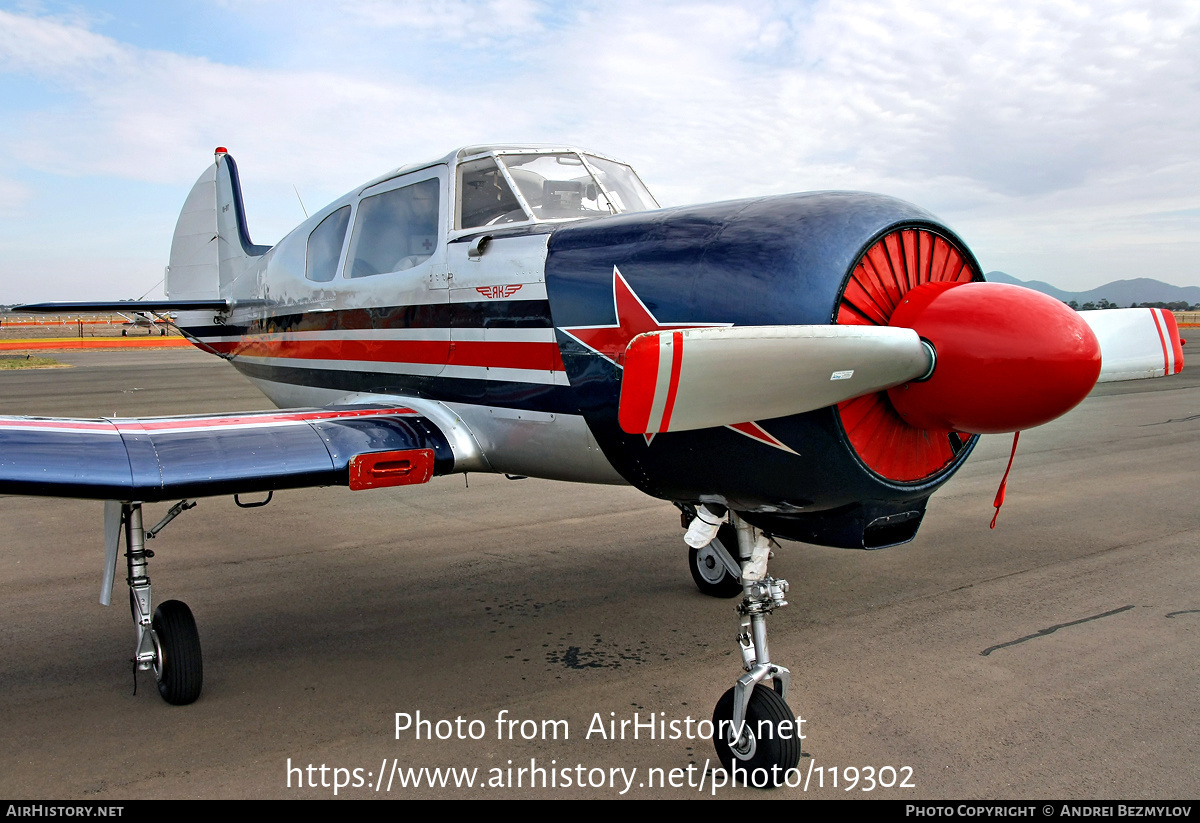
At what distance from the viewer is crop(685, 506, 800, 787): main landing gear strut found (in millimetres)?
3279

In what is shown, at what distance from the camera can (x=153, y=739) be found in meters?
3.68

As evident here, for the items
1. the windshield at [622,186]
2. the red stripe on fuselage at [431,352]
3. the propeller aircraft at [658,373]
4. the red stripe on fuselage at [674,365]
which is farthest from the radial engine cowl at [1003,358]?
the windshield at [622,186]

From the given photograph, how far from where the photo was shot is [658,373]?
2.56 meters

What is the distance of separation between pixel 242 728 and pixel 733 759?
2126mm

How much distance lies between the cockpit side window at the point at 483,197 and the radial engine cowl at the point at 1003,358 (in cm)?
238

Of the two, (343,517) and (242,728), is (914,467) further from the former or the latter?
(343,517)

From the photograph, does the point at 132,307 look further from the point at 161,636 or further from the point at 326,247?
the point at 161,636

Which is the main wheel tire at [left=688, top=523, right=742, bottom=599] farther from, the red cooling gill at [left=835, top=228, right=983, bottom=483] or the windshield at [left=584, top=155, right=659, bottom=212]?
the red cooling gill at [left=835, top=228, right=983, bottom=483]

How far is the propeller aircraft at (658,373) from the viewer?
2717 mm

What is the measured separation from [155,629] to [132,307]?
5.11 meters

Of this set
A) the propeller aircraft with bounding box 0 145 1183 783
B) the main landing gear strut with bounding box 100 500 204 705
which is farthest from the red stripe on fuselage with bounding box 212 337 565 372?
the main landing gear strut with bounding box 100 500 204 705

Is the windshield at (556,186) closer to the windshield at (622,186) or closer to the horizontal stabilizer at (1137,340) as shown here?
the windshield at (622,186)

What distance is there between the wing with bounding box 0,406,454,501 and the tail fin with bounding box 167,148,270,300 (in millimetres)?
5285
